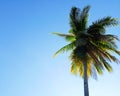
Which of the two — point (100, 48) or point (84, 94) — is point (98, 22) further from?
point (84, 94)

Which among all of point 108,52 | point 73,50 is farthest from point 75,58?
point 108,52

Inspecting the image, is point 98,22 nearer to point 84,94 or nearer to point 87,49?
point 87,49

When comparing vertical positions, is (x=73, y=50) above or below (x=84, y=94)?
above

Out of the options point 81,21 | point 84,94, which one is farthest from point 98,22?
point 84,94

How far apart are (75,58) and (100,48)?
2594mm

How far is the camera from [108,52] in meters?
38.8

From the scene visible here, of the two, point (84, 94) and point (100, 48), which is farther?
point (100, 48)

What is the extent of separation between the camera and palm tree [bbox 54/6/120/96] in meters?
A: 38.3

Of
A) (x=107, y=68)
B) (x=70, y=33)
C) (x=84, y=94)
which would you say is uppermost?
(x=70, y=33)

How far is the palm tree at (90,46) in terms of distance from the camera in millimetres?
38344

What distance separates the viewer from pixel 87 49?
127 ft

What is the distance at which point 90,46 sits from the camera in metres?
38.7

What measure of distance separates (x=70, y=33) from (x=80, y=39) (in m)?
2.17

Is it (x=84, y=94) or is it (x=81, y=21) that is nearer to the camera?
(x=84, y=94)
